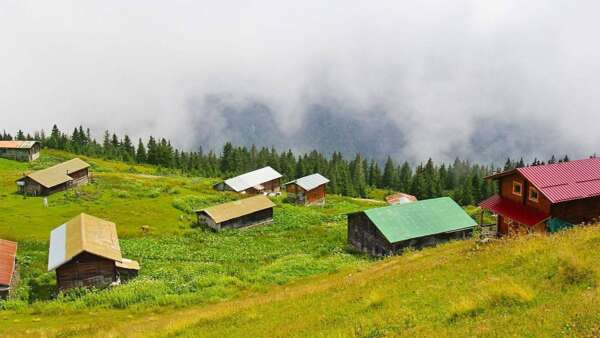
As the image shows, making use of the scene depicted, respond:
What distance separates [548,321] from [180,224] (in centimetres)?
6911

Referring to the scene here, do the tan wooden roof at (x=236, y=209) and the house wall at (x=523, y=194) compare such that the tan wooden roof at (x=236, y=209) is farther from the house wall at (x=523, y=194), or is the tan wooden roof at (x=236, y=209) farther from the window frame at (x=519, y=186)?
the window frame at (x=519, y=186)

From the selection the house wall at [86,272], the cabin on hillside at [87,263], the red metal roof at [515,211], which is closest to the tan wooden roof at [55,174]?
the cabin on hillside at [87,263]

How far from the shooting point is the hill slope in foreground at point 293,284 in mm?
16219

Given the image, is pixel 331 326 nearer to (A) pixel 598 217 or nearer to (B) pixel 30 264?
(A) pixel 598 217

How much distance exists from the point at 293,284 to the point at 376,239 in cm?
1668

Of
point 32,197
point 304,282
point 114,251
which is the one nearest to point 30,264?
point 114,251

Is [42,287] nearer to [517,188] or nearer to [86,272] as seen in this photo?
[86,272]

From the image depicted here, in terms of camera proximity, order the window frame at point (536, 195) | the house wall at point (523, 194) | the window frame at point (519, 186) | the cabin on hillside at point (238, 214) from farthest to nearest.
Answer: the cabin on hillside at point (238, 214) → the window frame at point (519, 186) → the window frame at point (536, 195) → the house wall at point (523, 194)

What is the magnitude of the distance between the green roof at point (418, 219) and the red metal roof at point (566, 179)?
1784cm

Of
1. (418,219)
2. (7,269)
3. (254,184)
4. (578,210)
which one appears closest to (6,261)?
(7,269)

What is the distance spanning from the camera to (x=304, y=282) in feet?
140

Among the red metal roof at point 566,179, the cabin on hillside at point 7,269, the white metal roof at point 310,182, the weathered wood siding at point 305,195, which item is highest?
the red metal roof at point 566,179

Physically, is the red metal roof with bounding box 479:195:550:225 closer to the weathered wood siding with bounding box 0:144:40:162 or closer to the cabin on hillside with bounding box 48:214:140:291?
the cabin on hillside with bounding box 48:214:140:291

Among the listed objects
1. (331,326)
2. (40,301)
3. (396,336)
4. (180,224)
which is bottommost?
(180,224)
